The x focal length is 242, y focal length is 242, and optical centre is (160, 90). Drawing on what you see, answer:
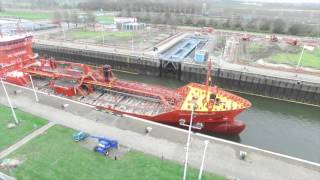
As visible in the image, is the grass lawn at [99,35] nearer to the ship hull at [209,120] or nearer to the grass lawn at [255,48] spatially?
the grass lawn at [255,48]

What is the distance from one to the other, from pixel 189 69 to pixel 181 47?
45.1 ft

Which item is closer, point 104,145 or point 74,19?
point 104,145

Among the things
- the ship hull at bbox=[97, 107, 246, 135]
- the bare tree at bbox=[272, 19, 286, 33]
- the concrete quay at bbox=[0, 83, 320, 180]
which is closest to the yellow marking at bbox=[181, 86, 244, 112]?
the ship hull at bbox=[97, 107, 246, 135]

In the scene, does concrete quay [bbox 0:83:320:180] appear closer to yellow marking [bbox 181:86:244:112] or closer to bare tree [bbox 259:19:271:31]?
yellow marking [bbox 181:86:244:112]

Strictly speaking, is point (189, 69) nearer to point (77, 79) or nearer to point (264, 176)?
point (77, 79)

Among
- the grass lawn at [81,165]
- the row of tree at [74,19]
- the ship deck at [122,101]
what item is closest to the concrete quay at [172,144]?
the grass lawn at [81,165]

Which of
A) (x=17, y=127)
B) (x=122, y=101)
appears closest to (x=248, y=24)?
(x=122, y=101)

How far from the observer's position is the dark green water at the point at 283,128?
2271 cm

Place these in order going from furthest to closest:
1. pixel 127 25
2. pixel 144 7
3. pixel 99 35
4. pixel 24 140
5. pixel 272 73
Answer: pixel 144 7 → pixel 127 25 → pixel 99 35 → pixel 272 73 → pixel 24 140

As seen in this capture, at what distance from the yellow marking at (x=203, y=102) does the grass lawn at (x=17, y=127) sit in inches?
498

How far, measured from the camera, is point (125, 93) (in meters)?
27.5

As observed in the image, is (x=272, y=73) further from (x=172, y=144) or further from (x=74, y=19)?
(x=74, y=19)

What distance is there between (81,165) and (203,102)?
11.7 meters


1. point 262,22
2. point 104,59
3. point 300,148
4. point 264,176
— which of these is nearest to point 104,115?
point 264,176
